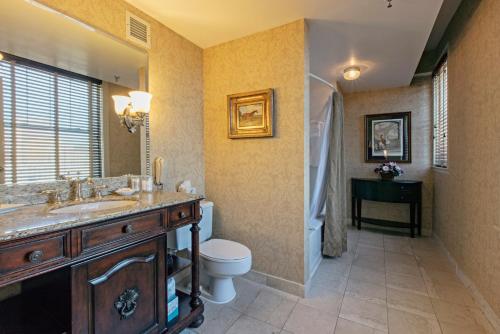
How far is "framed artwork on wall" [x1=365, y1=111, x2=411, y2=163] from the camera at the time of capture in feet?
11.5

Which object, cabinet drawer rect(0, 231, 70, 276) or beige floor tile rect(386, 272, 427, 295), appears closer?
cabinet drawer rect(0, 231, 70, 276)

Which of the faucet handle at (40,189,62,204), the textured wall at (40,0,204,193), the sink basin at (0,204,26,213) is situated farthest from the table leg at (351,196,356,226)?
the sink basin at (0,204,26,213)

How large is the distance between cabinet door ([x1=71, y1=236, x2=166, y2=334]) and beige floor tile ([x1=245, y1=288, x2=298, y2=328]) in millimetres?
728

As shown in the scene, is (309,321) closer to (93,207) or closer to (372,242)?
(93,207)

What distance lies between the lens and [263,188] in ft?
6.89

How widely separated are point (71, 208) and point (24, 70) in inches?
31.7

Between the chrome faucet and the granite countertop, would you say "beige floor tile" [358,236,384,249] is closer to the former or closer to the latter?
the granite countertop

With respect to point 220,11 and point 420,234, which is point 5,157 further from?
point 420,234

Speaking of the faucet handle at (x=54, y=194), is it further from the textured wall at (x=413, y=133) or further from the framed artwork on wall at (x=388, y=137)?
the framed artwork on wall at (x=388, y=137)

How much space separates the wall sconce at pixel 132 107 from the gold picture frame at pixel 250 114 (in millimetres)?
775

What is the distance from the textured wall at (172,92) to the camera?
1637mm

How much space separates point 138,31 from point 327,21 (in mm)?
1545

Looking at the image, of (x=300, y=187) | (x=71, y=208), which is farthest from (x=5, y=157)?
(x=300, y=187)

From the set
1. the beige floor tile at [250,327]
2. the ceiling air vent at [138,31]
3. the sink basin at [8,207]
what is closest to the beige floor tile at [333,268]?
the beige floor tile at [250,327]
